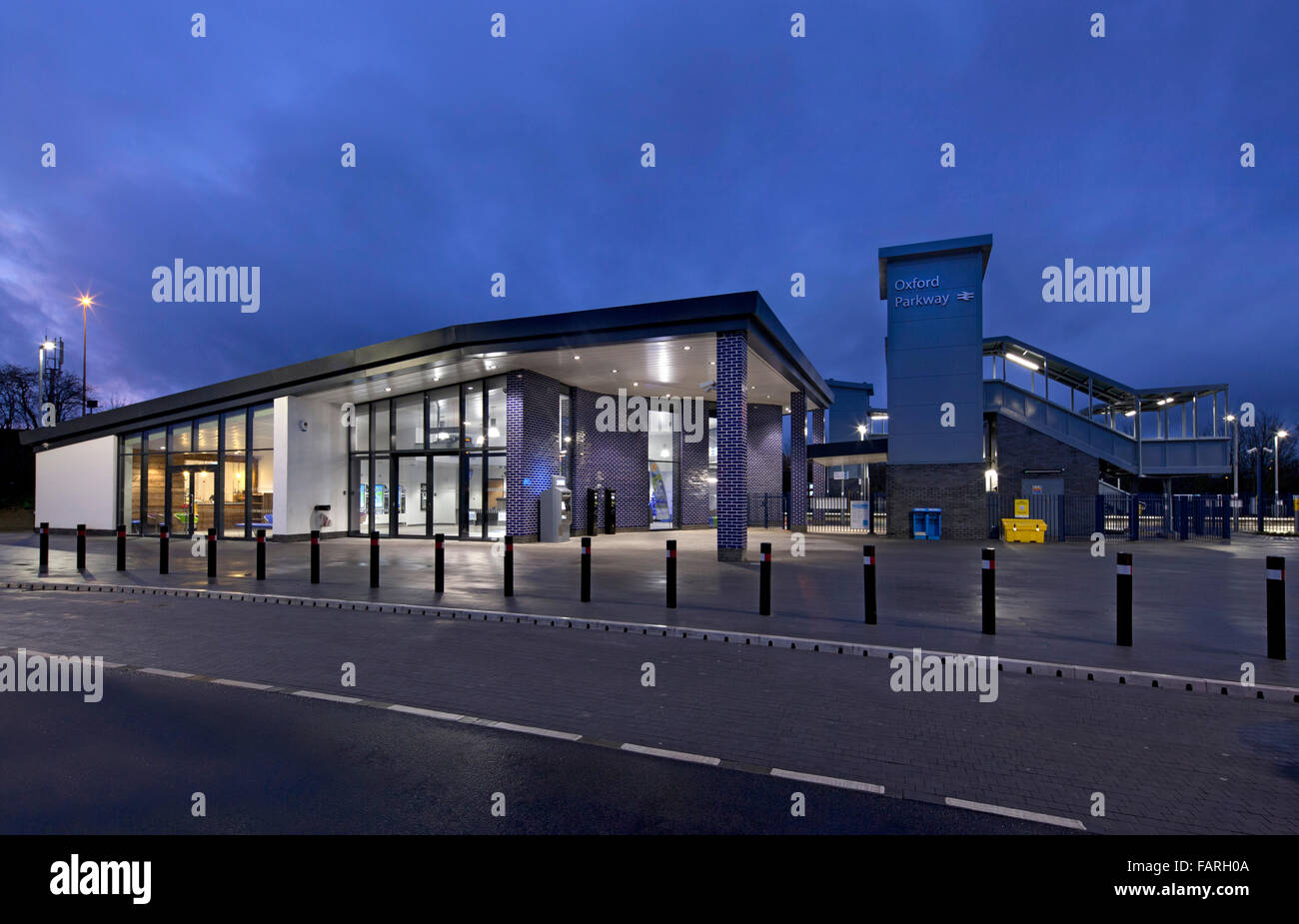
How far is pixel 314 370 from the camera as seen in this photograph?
2067 cm

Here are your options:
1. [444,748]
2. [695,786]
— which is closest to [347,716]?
[444,748]

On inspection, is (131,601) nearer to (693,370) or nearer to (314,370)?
(314,370)

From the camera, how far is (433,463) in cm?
2366

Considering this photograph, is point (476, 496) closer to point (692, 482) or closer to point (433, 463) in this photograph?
point (433, 463)

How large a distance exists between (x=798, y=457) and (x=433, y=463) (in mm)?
14044

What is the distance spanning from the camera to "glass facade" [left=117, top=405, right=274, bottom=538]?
76.1ft

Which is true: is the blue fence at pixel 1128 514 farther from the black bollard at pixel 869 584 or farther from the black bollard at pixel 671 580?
the black bollard at pixel 671 580

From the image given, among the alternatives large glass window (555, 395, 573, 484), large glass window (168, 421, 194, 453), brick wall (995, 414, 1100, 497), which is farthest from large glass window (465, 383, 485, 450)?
brick wall (995, 414, 1100, 497)

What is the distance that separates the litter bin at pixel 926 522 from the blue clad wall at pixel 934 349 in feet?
5.70

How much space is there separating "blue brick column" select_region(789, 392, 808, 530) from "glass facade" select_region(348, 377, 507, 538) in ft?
38.5

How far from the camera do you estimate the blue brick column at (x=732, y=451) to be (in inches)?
635

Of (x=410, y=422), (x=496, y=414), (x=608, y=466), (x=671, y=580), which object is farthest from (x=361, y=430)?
(x=671, y=580)

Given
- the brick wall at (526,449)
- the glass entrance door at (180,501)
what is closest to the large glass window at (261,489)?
the glass entrance door at (180,501)
